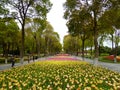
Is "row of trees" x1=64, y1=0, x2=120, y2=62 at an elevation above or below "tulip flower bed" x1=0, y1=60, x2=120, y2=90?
above

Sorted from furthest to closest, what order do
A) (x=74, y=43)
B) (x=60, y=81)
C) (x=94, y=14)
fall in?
(x=74, y=43), (x=94, y=14), (x=60, y=81)

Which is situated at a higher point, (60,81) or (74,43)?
(74,43)

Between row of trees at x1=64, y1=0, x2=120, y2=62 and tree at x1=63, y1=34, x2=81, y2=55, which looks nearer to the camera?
row of trees at x1=64, y1=0, x2=120, y2=62

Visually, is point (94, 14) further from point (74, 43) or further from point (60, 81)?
point (74, 43)

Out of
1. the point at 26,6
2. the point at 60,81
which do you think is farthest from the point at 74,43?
the point at 60,81

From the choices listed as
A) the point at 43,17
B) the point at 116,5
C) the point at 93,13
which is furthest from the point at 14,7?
the point at 116,5

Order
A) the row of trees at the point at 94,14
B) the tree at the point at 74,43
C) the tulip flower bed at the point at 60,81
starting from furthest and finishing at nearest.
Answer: the tree at the point at 74,43
the row of trees at the point at 94,14
the tulip flower bed at the point at 60,81

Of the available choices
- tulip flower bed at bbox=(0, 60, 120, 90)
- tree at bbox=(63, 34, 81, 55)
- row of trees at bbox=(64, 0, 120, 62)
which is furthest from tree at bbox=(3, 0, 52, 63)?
tree at bbox=(63, 34, 81, 55)

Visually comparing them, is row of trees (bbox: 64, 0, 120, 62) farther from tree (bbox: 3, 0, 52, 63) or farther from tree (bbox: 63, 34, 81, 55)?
tree (bbox: 63, 34, 81, 55)

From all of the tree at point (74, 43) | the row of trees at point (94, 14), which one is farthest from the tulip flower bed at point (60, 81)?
the tree at point (74, 43)

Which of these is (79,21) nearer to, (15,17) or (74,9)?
(74,9)

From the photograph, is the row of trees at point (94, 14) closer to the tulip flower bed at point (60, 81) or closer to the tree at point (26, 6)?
the tree at point (26, 6)

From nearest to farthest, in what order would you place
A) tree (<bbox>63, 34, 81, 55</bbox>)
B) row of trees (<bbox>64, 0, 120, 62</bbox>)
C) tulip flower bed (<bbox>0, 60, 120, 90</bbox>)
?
1. tulip flower bed (<bbox>0, 60, 120, 90</bbox>)
2. row of trees (<bbox>64, 0, 120, 62</bbox>)
3. tree (<bbox>63, 34, 81, 55</bbox>)

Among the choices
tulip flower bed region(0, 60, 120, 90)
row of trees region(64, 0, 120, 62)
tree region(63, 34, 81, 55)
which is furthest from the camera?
tree region(63, 34, 81, 55)
